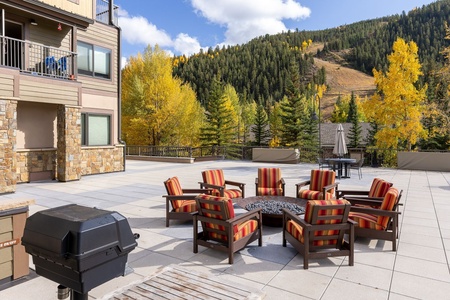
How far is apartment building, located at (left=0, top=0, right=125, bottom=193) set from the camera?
8641 mm

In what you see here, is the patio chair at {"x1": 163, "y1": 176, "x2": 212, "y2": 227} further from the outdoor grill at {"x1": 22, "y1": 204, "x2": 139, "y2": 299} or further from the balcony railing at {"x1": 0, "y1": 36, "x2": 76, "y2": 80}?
the balcony railing at {"x1": 0, "y1": 36, "x2": 76, "y2": 80}

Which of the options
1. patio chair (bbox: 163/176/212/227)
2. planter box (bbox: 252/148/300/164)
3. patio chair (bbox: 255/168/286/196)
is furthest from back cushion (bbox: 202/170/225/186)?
planter box (bbox: 252/148/300/164)

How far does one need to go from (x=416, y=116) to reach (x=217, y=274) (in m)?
15.3

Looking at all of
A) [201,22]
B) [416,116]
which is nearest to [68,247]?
[416,116]

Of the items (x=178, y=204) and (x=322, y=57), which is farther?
(x=322, y=57)

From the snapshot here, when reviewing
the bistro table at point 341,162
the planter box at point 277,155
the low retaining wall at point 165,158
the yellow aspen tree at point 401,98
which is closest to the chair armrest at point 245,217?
the bistro table at point 341,162

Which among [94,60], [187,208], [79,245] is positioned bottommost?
[187,208]

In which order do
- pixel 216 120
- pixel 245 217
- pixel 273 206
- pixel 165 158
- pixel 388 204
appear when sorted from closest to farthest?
pixel 245 217 → pixel 388 204 → pixel 273 206 → pixel 165 158 → pixel 216 120

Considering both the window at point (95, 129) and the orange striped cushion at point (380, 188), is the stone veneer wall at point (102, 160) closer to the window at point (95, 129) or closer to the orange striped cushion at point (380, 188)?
the window at point (95, 129)

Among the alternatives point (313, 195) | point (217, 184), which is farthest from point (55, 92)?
point (313, 195)

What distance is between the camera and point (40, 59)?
1065 centimetres

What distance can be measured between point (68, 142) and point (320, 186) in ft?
28.1

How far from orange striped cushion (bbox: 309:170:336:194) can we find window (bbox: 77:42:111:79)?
32.6 ft

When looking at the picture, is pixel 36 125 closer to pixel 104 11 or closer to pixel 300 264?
pixel 104 11
